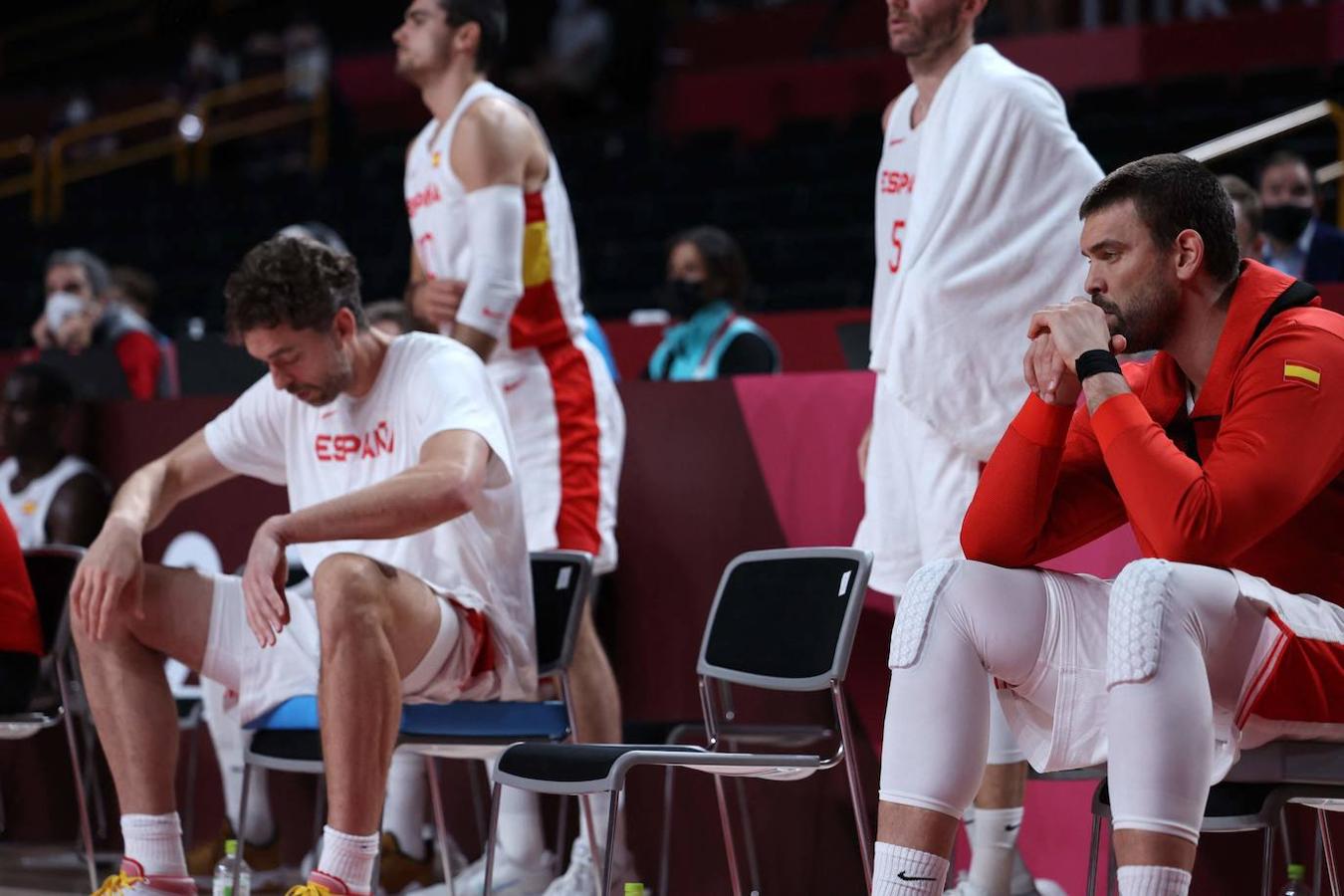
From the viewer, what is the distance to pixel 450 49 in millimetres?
4180

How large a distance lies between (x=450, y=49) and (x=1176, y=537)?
2.48 metres

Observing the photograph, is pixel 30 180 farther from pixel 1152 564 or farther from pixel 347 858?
pixel 1152 564

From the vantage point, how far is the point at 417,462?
3477mm

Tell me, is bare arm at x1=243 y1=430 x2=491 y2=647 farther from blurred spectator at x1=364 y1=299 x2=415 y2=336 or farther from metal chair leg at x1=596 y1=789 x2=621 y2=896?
blurred spectator at x1=364 y1=299 x2=415 y2=336

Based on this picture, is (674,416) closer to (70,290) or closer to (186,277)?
(70,290)

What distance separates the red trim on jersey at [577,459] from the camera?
13.1 feet

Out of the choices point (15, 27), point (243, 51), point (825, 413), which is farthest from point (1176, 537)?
point (15, 27)

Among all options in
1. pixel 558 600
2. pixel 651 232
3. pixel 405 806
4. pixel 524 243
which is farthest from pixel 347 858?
pixel 651 232

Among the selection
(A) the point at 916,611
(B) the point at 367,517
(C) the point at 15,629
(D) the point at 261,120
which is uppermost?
(D) the point at 261,120

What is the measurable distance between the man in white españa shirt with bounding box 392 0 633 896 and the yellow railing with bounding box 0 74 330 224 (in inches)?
379

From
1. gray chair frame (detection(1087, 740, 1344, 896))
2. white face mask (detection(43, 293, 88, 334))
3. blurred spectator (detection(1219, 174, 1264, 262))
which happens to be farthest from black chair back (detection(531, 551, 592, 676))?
white face mask (detection(43, 293, 88, 334))

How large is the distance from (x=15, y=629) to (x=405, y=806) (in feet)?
3.24

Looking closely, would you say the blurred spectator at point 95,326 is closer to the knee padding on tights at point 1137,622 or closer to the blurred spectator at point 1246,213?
the blurred spectator at point 1246,213

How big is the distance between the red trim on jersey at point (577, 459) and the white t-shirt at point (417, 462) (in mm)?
501
